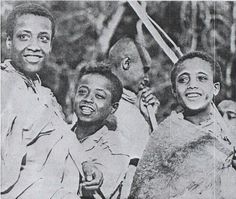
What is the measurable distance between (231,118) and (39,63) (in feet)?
5.36

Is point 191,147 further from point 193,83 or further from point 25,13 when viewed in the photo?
point 25,13

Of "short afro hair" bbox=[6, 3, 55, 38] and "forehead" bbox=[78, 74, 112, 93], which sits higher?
"short afro hair" bbox=[6, 3, 55, 38]

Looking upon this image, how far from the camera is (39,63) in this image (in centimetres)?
436

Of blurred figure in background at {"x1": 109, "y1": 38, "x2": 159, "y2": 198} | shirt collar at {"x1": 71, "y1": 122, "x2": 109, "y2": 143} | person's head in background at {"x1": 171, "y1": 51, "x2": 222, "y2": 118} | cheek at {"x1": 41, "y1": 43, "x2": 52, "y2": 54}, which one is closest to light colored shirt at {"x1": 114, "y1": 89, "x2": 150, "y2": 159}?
blurred figure in background at {"x1": 109, "y1": 38, "x2": 159, "y2": 198}

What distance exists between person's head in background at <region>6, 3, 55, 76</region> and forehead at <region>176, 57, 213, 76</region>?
3.52ft

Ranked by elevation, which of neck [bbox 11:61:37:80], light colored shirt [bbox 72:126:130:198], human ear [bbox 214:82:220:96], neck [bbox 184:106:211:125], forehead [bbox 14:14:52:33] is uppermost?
forehead [bbox 14:14:52:33]

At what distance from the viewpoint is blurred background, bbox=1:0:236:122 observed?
4.37 meters

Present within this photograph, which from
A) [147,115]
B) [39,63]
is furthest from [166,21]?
[39,63]

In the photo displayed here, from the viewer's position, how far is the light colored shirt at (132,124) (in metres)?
4.38

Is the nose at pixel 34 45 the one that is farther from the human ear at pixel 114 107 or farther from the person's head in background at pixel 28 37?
the human ear at pixel 114 107

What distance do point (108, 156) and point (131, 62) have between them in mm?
785

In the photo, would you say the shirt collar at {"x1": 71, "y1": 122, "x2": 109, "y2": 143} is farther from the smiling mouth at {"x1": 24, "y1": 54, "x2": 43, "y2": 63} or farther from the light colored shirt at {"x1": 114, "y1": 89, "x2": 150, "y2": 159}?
the smiling mouth at {"x1": 24, "y1": 54, "x2": 43, "y2": 63}

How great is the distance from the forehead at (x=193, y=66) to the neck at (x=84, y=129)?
80 cm

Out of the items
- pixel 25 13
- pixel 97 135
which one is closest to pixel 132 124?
pixel 97 135
